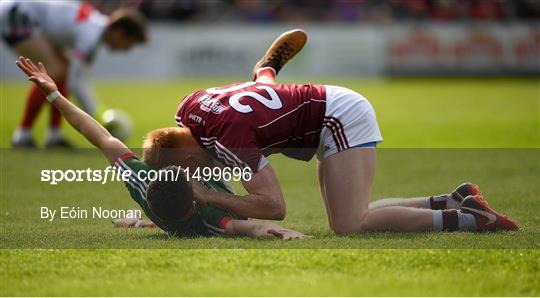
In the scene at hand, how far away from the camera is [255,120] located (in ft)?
19.2

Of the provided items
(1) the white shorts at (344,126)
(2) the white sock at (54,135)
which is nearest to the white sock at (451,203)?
(1) the white shorts at (344,126)

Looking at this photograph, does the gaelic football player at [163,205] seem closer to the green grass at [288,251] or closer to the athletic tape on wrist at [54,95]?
the athletic tape on wrist at [54,95]

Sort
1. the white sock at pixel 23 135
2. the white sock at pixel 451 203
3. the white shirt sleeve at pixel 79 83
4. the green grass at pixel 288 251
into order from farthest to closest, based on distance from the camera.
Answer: the white sock at pixel 23 135 < the white shirt sleeve at pixel 79 83 < the white sock at pixel 451 203 < the green grass at pixel 288 251

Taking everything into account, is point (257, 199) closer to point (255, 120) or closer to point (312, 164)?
point (255, 120)

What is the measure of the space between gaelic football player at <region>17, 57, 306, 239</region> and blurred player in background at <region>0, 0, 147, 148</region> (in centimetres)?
529

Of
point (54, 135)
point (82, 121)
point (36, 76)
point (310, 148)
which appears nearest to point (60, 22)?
point (54, 135)

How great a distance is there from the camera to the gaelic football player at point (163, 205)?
5.84 metres

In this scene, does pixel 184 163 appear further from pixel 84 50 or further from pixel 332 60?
pixel 332 60

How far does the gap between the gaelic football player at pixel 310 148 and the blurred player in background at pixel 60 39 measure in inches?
214

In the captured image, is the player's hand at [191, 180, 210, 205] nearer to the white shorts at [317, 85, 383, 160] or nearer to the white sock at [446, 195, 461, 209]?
the white shorts at [317, 85, 383, 160]

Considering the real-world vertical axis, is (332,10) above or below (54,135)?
above

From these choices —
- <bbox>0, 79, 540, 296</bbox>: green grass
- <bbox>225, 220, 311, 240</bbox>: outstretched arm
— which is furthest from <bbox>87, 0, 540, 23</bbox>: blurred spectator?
<bbox>225, 220, 311, 240</bbox>: outstretched arm

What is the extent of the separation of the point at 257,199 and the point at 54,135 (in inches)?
269

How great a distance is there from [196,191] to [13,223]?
1.56 metres
